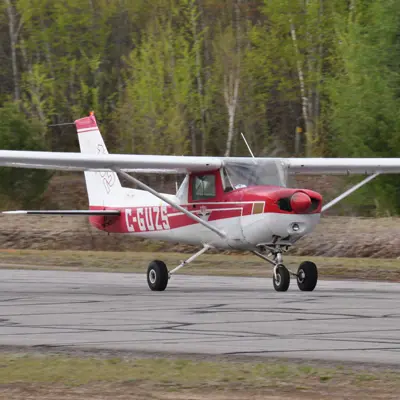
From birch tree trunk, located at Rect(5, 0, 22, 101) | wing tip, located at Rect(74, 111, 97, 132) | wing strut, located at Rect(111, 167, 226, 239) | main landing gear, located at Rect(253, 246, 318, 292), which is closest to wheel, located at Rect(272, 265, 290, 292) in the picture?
main landing gear, located at Rect(253, 246, 318, 292)

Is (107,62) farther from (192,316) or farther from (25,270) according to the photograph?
(192,316)

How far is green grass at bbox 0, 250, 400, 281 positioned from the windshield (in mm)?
4972

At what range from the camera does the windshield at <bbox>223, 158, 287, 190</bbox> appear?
744 inches

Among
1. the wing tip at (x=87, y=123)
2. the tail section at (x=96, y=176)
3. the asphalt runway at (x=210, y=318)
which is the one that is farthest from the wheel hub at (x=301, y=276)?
the wing tip at (x=87, y=123)

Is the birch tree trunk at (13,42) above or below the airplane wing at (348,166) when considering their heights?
above

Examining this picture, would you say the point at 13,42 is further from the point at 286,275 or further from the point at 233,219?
the point at 286,275

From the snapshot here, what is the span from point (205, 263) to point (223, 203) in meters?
8.48

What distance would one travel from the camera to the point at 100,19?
5684 cm

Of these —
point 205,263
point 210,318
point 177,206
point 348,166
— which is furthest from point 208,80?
point 210,318

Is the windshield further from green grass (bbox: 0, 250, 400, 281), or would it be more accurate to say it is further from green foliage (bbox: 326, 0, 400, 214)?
green foliage (bbox: 326, 0, 400, 214)

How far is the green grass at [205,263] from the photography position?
24.3m

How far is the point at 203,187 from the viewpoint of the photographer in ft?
64.8

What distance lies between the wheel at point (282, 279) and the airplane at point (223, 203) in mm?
16

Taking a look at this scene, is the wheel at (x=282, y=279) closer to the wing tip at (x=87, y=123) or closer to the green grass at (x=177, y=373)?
the wing tip at (x=87, y=123)
